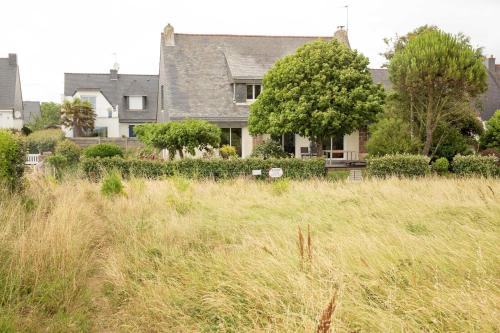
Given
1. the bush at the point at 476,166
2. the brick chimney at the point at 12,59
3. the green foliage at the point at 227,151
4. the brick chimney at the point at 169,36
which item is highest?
the brick chimney at the point at 12,59

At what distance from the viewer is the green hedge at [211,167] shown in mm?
17344

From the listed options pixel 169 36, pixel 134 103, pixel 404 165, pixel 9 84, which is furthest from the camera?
pixel 134 103

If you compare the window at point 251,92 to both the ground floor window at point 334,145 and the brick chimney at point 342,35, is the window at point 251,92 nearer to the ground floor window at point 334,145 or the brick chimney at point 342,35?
the ground floor window at point 334,145

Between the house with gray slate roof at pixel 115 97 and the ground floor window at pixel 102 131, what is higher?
the house with gray slate roof at pixel 115 97

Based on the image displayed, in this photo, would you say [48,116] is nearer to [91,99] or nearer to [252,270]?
[91,99]

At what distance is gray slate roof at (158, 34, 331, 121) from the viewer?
89.7 feet

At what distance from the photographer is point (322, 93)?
846 inches

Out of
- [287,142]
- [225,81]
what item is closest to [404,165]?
[287,142]

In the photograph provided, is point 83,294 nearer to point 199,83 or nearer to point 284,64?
point 284,64

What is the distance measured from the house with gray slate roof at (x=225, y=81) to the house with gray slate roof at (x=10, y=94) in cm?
1750

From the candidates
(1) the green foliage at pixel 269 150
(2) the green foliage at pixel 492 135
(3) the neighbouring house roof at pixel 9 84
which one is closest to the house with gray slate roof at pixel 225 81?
(1) the green foliage at pixel 269 150

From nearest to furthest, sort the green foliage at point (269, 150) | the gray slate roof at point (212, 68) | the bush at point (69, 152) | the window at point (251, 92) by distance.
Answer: the bush at point (69, 152) < the green foliage at point (269, 150) < the gray slate roof at point (212, 68) < the window at point (251, 92)

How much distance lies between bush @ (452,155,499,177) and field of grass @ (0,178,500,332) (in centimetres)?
855

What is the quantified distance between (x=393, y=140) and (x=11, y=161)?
15.3 m
